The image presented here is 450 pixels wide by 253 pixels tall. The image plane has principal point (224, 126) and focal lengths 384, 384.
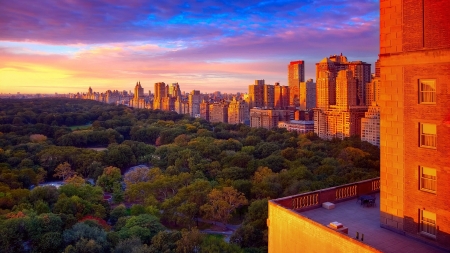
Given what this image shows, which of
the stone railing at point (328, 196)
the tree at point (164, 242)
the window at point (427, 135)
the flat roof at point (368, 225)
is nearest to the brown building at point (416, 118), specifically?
the window at point (427, 135)

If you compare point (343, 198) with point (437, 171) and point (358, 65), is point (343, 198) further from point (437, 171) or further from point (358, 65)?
point (358, 65)

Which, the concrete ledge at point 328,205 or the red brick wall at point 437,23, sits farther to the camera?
the concrete ledge at point 328,205

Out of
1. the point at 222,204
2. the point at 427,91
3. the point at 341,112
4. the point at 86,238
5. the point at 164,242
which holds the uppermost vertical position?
the point at 427,91

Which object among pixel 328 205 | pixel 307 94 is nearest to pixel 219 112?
pixel 307 94

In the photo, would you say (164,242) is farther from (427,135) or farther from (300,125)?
(300,125)

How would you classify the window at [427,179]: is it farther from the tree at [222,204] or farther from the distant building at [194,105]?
the distant building at [194,105]

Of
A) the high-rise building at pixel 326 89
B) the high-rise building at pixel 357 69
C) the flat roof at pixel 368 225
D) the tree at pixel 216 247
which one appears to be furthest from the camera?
the high-rise building at pixel 326 89

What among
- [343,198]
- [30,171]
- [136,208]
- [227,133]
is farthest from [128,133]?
[343,198]
